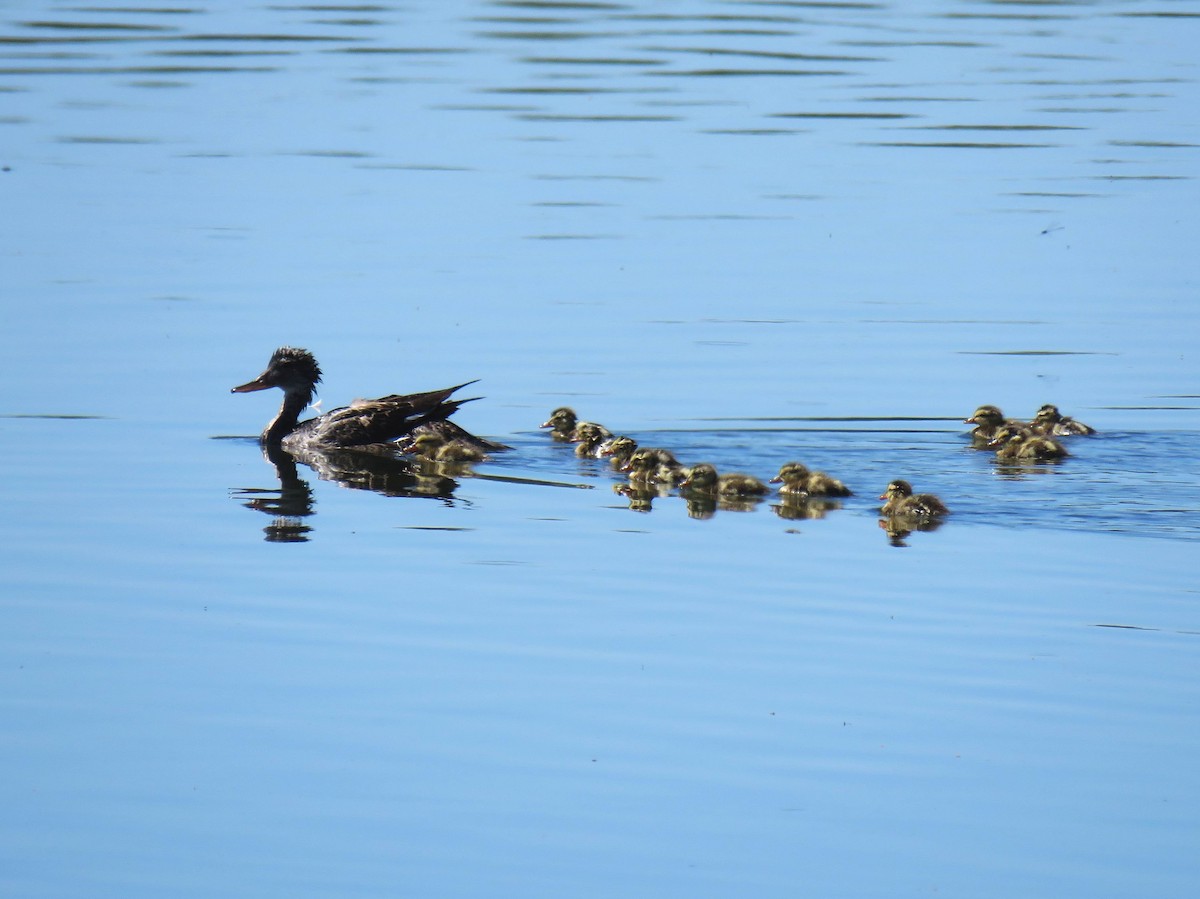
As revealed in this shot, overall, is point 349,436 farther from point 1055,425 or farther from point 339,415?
point 1055,425

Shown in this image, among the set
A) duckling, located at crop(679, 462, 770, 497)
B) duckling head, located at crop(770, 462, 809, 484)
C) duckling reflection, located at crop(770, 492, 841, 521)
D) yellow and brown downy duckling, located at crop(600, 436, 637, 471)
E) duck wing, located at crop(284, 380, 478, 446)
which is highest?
duck wing, located at crop(284, 380, 478, 446)

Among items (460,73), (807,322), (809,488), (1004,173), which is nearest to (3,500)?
(809,488)

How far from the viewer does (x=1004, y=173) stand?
1838cm

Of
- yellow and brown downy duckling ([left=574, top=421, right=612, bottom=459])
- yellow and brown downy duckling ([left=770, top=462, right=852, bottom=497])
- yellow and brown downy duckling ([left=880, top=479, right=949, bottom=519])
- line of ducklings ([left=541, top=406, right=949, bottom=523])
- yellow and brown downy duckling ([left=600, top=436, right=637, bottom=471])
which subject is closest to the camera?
yellow and brown downy duckling ([left=880, top=479, right=949, bottom=519])

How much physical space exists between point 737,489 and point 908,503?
3.11 ft

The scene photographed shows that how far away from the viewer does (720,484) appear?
33.7ft

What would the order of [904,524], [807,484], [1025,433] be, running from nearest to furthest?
[904,524]
[807,484]
[1025,433]

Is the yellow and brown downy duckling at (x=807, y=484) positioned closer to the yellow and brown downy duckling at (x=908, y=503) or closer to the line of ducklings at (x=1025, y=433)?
the yellow and brown downy duckling at (x=908, y=503)

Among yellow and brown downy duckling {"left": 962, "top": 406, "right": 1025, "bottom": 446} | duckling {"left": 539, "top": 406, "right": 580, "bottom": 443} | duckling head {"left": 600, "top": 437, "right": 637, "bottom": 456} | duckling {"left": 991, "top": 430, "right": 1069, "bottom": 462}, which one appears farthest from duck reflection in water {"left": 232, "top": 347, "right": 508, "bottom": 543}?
duckling {"left": 991, "top": 430, "right": 1069, "bottom": 462}

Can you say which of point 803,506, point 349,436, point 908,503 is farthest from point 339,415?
point 908,503

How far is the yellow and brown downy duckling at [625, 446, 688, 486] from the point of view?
34.0 ft

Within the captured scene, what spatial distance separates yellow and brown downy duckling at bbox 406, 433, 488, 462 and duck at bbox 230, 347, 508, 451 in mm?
58

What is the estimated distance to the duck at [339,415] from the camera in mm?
11500

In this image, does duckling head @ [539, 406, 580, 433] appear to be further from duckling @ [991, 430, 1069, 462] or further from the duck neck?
duckling @ [991, 430, 1069, 462]
